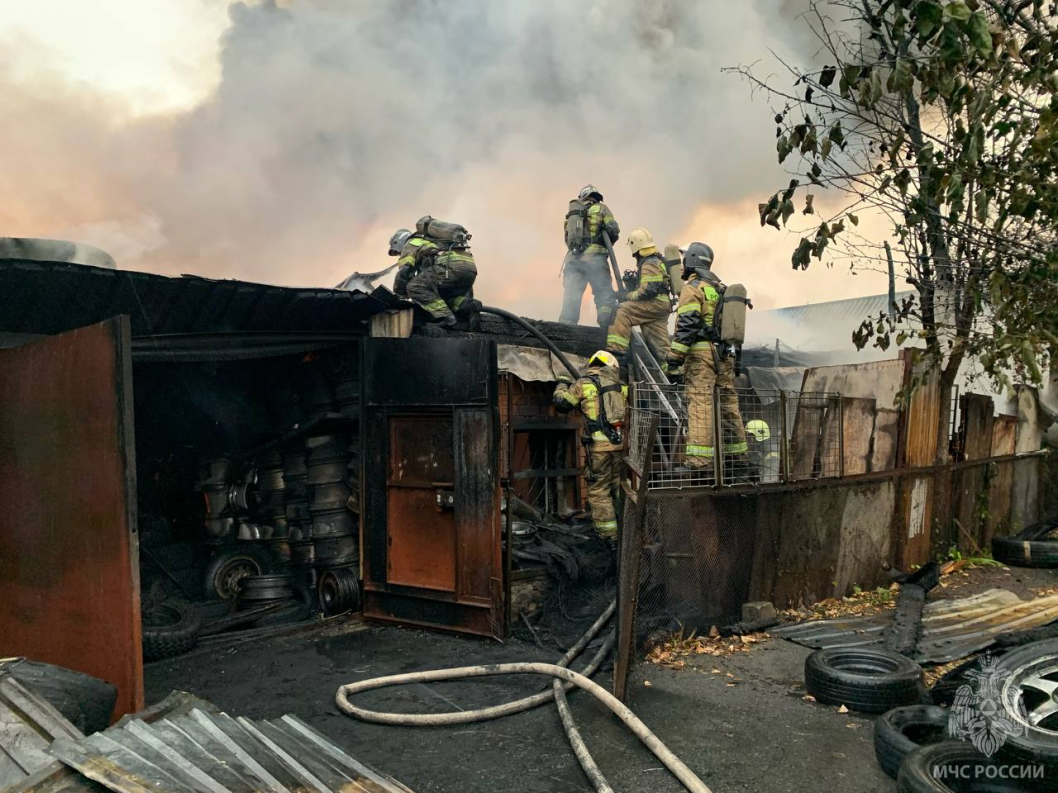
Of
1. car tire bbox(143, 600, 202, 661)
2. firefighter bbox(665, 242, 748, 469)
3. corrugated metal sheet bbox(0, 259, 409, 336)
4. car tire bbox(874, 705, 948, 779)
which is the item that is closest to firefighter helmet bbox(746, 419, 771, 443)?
firefighter bbox(665, 242, 748, 469)

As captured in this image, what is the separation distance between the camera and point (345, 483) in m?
7.77

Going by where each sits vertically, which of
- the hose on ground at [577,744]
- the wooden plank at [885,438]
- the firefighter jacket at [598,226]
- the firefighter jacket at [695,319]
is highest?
the firefighter jacket at [598,226]

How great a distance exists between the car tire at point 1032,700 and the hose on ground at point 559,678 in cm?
142

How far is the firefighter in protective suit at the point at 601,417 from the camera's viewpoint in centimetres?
747

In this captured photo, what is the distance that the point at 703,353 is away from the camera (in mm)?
7359

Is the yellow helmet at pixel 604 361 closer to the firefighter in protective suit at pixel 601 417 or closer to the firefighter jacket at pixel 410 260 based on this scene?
the firefighter in protective suit at pixel 601 417

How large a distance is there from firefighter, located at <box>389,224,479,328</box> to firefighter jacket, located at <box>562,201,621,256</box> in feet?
10.2

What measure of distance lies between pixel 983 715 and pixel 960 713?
26 centimetres

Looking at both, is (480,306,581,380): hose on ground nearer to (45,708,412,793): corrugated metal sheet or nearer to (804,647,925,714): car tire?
(804,647,925,714): car tire

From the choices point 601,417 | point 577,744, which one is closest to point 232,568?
point 601,417

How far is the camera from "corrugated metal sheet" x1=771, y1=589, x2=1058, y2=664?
5664mm

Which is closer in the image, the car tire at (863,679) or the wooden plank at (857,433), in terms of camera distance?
the car tire at (863,679)

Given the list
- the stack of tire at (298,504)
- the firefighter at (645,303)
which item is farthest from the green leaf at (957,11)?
the stack of tire at (298,504)

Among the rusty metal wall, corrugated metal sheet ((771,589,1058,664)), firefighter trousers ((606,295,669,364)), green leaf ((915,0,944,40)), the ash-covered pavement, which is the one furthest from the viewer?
firefighter trousers ((606,295,669,364))
